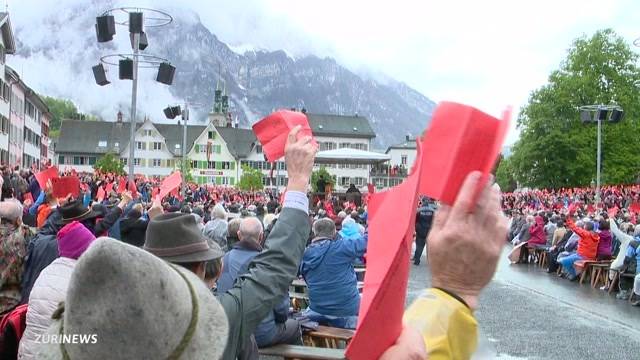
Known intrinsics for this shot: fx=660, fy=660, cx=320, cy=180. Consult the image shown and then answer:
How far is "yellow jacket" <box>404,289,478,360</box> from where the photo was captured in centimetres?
154

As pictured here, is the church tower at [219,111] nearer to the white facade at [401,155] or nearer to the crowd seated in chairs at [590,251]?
the white facade at [401,155]

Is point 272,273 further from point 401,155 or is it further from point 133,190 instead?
point 401,155

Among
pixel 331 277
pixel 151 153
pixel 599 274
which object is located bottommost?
pixel 599 274

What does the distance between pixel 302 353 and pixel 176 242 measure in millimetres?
2940

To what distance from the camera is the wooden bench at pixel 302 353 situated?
5.42 meters

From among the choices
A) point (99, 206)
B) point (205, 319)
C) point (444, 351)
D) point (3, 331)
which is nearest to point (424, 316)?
point (444, 351)

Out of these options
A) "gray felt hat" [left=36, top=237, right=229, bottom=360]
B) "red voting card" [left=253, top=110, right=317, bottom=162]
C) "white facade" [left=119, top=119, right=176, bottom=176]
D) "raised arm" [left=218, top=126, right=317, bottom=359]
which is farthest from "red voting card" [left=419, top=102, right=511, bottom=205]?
"white facade" [left=119, top=119, right=176, bottom=176]

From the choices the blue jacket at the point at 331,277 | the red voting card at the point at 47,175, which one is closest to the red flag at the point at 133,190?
the red voting card at the point at 47,175

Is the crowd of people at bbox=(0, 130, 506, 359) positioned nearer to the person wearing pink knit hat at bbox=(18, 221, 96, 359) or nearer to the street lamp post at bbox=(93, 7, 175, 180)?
the person wearing pink knit hat at bbox=(18, 221, 96, 359)

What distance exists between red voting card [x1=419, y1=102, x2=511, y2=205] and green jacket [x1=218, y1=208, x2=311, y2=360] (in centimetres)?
113

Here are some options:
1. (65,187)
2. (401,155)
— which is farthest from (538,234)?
(401,155)

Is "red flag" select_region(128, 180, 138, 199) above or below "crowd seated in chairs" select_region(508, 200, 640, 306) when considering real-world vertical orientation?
above

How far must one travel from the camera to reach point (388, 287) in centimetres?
141

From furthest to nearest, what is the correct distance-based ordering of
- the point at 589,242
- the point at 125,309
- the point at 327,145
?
1. the point at 327,145
2. the point at 589,242
3. the point at 125,309
